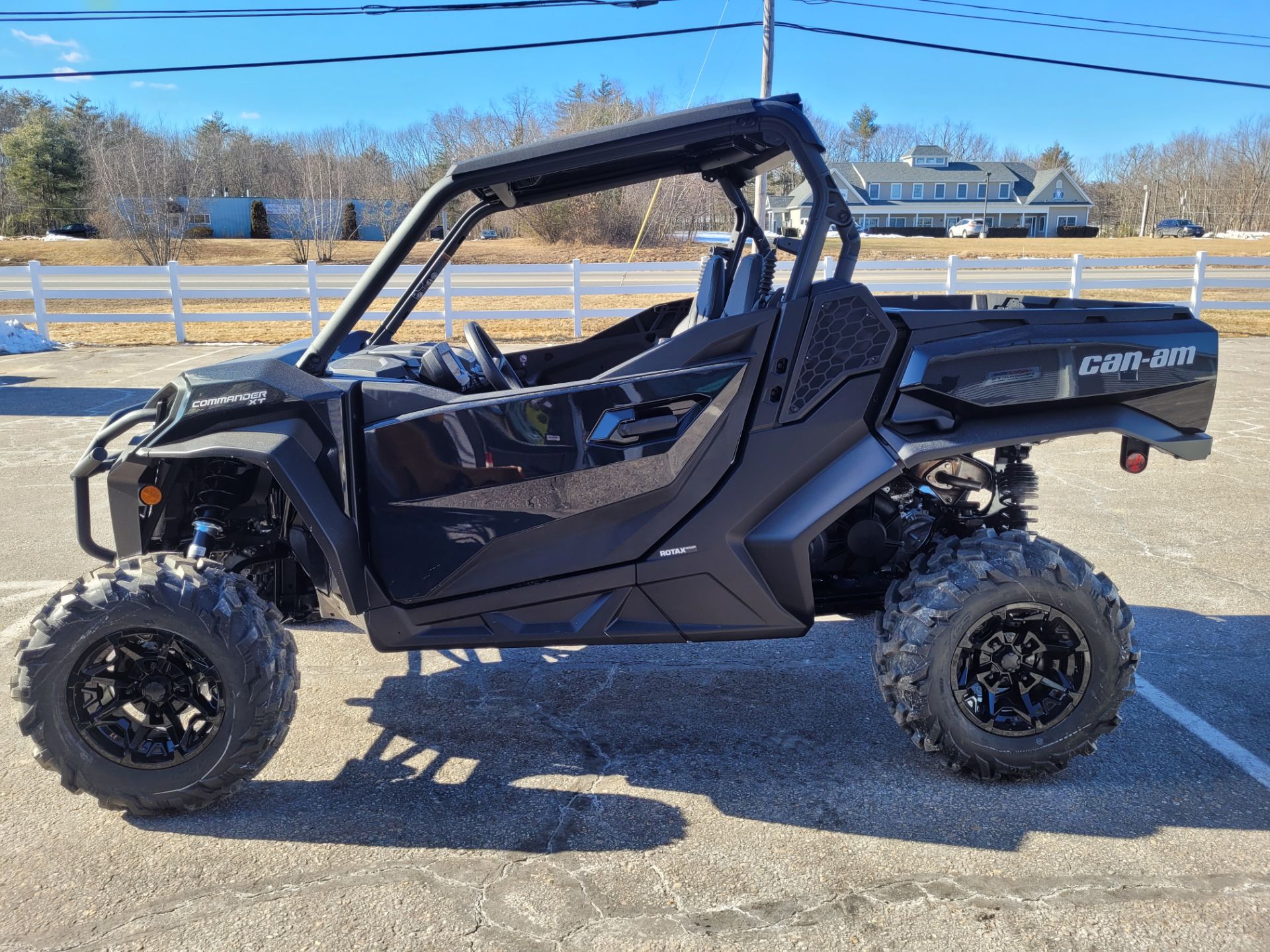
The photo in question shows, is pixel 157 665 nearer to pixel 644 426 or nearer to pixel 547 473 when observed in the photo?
pixel 547 473

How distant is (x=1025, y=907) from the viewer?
252 centimetres

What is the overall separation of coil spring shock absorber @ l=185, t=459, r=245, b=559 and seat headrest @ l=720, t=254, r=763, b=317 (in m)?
1.85

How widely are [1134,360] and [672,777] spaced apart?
2.07 metres

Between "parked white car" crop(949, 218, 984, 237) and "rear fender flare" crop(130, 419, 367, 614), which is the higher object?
"parked white car" crop(949, 218, 984, 237)

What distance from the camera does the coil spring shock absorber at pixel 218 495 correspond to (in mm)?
3287

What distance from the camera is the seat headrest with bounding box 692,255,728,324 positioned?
371 cm

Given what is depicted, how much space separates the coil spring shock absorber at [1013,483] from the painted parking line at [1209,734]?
2.84 ft

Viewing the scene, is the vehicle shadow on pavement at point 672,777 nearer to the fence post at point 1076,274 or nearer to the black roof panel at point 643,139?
the black roof panel at point 643,139

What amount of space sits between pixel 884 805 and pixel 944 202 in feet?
279

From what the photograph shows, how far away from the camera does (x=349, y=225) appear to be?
1711 inches

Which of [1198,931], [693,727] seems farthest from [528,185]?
[1198,931]

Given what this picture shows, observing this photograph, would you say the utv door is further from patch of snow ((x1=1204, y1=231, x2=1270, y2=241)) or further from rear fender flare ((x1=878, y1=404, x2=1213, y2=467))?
patch of snow ((x1=1204, y1=231, x2=1270, y2=241))

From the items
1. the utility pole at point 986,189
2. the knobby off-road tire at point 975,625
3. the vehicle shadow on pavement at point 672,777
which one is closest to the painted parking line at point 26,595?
the vehicle shadow on pavement at point 672,777

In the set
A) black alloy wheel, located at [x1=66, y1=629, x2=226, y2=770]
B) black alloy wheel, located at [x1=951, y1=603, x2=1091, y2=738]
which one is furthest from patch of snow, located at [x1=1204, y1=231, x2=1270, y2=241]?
black alloy wheel, located at [x1=66, y1=629, x2=226, y2=770]
